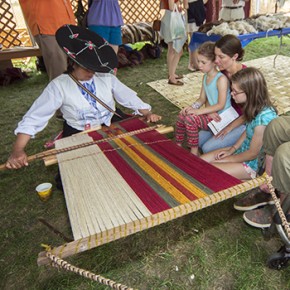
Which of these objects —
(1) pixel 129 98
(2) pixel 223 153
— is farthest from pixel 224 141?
(1) pixel 129 98

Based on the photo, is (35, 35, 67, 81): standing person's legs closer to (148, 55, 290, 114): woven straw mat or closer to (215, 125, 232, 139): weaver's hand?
(148, 55, 290, 114): woven straw mat

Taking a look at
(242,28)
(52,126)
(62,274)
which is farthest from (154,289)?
(242,28)

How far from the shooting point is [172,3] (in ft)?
11.1

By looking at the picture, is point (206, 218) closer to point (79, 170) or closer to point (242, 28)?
point (79, 170)

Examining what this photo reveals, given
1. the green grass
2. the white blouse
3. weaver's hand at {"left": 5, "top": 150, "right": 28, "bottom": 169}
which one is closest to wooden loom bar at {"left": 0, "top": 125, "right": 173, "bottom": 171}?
weaver's hand at {"left": 5, "top": 150, "right": 28, "bottom": 169}

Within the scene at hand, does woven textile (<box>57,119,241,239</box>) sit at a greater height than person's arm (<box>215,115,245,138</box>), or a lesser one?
Answer: greater

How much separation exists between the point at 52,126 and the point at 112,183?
1.97m

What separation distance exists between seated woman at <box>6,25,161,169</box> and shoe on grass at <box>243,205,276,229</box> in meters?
0.79

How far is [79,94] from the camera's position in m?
1.60

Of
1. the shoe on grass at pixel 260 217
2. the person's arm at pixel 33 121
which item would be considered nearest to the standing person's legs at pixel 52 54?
the person's arm at pixel 33 121

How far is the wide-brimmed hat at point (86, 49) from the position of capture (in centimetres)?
141

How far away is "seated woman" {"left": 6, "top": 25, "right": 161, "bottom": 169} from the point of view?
4.63ft

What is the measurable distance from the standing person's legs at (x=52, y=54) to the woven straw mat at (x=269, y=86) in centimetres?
132

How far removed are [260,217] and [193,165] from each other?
0.54 m
